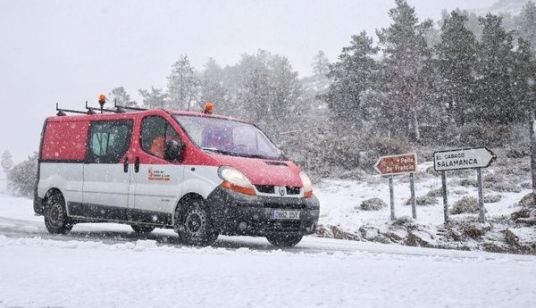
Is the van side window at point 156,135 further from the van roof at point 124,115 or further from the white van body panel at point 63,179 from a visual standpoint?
the white van body panel at point 63,179

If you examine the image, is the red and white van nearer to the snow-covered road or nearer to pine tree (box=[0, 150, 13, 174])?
the snow-covered road

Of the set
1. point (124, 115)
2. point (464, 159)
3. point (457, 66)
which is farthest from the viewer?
point (457, 66)

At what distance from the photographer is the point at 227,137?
8.36 metres

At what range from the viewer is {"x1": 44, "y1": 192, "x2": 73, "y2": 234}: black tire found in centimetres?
985

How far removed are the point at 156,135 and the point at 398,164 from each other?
6.71m

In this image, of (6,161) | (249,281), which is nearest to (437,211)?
(249,281)

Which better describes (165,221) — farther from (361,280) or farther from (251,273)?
(361,280)

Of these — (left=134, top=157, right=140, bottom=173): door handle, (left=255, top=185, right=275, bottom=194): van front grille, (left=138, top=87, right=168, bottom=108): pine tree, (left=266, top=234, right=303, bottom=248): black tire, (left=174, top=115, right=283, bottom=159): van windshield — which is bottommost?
(left=266, top=234, right=303, bottom=248): black tire

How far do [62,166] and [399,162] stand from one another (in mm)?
7673

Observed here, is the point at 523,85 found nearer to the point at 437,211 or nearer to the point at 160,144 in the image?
the point at 437,211

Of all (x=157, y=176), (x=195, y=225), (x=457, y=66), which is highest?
(x=457, y=66)

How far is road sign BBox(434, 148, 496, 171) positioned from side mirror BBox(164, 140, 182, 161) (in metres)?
6.17

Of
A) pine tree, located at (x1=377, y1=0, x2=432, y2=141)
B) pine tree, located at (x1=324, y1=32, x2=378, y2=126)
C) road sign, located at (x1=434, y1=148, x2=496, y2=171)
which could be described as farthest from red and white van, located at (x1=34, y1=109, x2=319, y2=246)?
pine tree, located at (x1=324, y1=32, x2=378, y2=126)

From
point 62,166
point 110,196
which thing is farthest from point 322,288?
point 62,166
